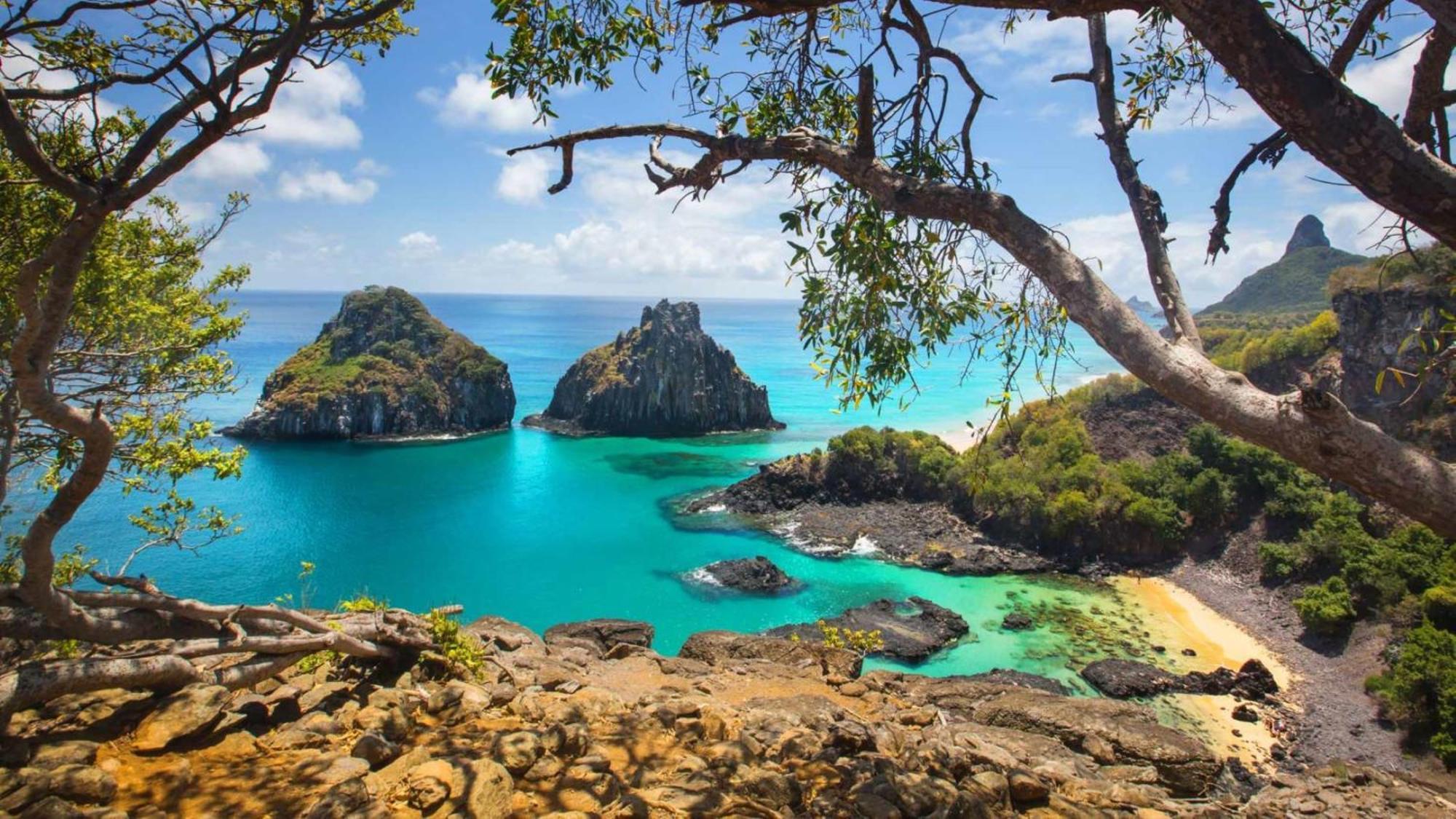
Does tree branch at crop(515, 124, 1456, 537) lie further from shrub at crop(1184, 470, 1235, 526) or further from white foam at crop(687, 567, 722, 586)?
shrub at crop(1184, 470, 1235, 526)

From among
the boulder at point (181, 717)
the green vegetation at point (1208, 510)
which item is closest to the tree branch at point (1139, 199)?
the boulder at point (181, 717)

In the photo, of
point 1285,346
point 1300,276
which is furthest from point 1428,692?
point 1300,276

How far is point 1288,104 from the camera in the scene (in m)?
2.60

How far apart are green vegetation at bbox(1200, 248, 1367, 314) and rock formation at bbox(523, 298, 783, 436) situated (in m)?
67.7

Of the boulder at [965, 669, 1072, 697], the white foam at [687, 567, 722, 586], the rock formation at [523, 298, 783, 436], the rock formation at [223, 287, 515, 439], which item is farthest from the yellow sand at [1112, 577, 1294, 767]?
the rock formation at [223, 287, 515, 439]

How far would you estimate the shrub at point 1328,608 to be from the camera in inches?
960

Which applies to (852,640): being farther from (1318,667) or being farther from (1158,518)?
(1158,518)

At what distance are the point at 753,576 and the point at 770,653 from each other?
59.7ft

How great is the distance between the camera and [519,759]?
179 inches

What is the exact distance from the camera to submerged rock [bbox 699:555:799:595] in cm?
3056

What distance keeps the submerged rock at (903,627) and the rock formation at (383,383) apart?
49.6m

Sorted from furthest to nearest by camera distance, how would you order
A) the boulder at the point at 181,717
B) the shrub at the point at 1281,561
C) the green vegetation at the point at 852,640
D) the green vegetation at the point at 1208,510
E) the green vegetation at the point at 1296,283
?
the green vegetation at the point at 1296,283, the shrub at the point at 1281,561, the green vegetation at the point at 1208,510, the green vegetation at the point at 852,640, the boulder at the point at 181,717

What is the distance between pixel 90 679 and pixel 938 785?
523cm

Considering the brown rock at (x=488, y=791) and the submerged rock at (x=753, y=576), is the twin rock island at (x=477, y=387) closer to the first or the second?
the submerged rock at (x=753, y=576)
